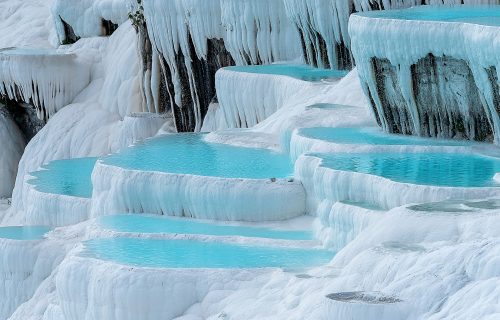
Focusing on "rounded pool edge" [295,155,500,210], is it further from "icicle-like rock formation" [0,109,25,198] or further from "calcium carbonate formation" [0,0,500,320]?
"icicle-like rock formation" [0,109,25,198]

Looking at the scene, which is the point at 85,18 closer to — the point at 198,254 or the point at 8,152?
the point at 8,152

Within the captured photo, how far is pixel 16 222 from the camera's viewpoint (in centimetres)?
2402

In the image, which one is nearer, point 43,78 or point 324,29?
→ point 324,29

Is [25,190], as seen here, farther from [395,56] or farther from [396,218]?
[396,218]

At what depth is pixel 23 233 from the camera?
784 inches

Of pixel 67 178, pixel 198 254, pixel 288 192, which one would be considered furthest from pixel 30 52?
pixel 198 254

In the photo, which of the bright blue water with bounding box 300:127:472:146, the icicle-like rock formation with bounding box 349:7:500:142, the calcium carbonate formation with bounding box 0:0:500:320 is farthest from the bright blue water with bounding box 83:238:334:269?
the icicle-like rock formation with bounding box 349:7:500:142

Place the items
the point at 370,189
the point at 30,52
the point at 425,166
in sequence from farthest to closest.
Answer: the point at 30,52
the point at 425,166
the point at 370,189

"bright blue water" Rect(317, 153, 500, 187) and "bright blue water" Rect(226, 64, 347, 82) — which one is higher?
"bright blue water" Rect(317, 153, 500, 187)

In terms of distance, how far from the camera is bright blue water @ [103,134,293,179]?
663 inches

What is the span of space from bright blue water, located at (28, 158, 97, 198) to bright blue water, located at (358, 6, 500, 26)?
566 centimetres

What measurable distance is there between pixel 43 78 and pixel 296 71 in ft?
25.6

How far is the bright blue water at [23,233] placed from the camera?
63.5 ft

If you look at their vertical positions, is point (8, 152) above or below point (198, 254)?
below
